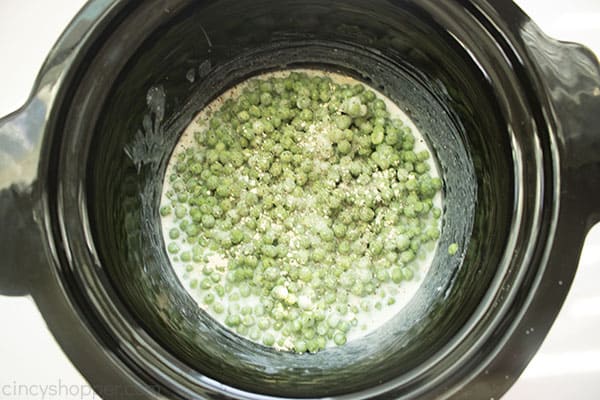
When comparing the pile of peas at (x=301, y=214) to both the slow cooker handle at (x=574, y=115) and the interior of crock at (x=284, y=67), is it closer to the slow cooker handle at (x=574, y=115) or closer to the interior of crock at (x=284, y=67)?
the interior of crock at (x=284, y=67)

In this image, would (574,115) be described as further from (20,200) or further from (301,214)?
(20,200)

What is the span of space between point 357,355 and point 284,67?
2.54 ft

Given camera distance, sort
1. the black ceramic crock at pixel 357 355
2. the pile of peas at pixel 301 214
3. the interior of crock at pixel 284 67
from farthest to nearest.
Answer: the pile of peas at pixel 301 214 → the interior of crock at pixel 284 67 → the black ceramic crock at pixel 357 355

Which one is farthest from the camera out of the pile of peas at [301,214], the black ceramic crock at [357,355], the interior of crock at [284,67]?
the pile of peas at [301,214]

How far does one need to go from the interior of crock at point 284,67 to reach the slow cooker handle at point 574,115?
11cm

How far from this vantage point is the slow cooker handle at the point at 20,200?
105cm

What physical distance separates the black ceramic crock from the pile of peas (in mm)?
152

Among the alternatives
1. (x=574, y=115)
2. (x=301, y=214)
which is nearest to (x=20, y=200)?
(x=301, y=214)

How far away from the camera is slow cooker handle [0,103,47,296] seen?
105cm

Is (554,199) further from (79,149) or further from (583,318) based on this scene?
(79,149)

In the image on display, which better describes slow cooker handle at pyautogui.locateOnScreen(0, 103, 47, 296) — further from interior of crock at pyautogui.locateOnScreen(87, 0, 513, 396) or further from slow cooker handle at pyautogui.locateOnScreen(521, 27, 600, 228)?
slow cooker handle at pyautogui.locateOnScreen(521, 27, 600, 228)

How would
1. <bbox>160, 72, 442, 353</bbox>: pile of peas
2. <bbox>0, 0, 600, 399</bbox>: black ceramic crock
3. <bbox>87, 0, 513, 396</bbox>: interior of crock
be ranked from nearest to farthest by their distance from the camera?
<bbox>0, 0, 600, 399</bbox>: black ceramic crock < <bbox>87, 0, 513, 396</bbox>: interior of crock < <bbox>160, 72, 442, 353</bbox>: pile of peas

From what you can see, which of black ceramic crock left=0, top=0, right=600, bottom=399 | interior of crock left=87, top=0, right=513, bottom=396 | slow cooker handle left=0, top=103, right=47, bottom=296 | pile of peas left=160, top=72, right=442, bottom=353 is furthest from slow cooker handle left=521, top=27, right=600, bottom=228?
slow cooker handle left=0, top=103, right=47, bottom=296

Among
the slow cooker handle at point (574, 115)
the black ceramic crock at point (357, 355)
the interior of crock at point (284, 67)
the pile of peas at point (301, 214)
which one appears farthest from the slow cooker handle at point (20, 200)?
the slow cooker handle at point (574, 115)
